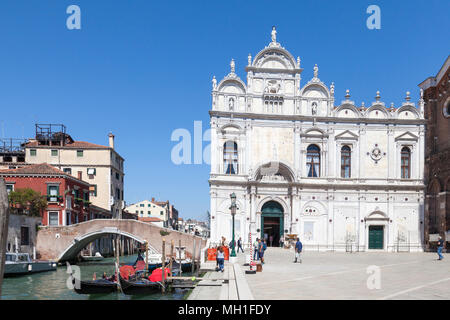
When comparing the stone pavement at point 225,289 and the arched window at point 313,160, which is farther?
the arched window at point 313,160

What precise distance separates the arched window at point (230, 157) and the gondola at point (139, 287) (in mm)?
14839

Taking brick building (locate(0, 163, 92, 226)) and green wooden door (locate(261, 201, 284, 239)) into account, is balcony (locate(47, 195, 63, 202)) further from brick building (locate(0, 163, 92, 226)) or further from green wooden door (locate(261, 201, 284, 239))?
green wooden door (locate(261, 201, 284, 239))

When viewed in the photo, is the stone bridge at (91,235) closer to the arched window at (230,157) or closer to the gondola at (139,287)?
the arched window at (230,157)

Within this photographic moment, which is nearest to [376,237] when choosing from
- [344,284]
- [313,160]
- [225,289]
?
[313,160]

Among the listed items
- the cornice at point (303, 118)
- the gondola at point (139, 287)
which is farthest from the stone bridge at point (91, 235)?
the gondola at point (139, 287)

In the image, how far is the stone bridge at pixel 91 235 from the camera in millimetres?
30406

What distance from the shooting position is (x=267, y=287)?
12.1 meters

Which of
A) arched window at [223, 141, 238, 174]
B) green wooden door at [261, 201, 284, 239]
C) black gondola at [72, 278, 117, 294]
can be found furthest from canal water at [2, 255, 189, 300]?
green wooden door at [261, 201, 284, 239]

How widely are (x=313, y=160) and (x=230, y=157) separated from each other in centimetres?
641

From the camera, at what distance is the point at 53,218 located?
3262 cm

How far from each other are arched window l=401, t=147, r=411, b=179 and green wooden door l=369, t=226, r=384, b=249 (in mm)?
A: 4489
